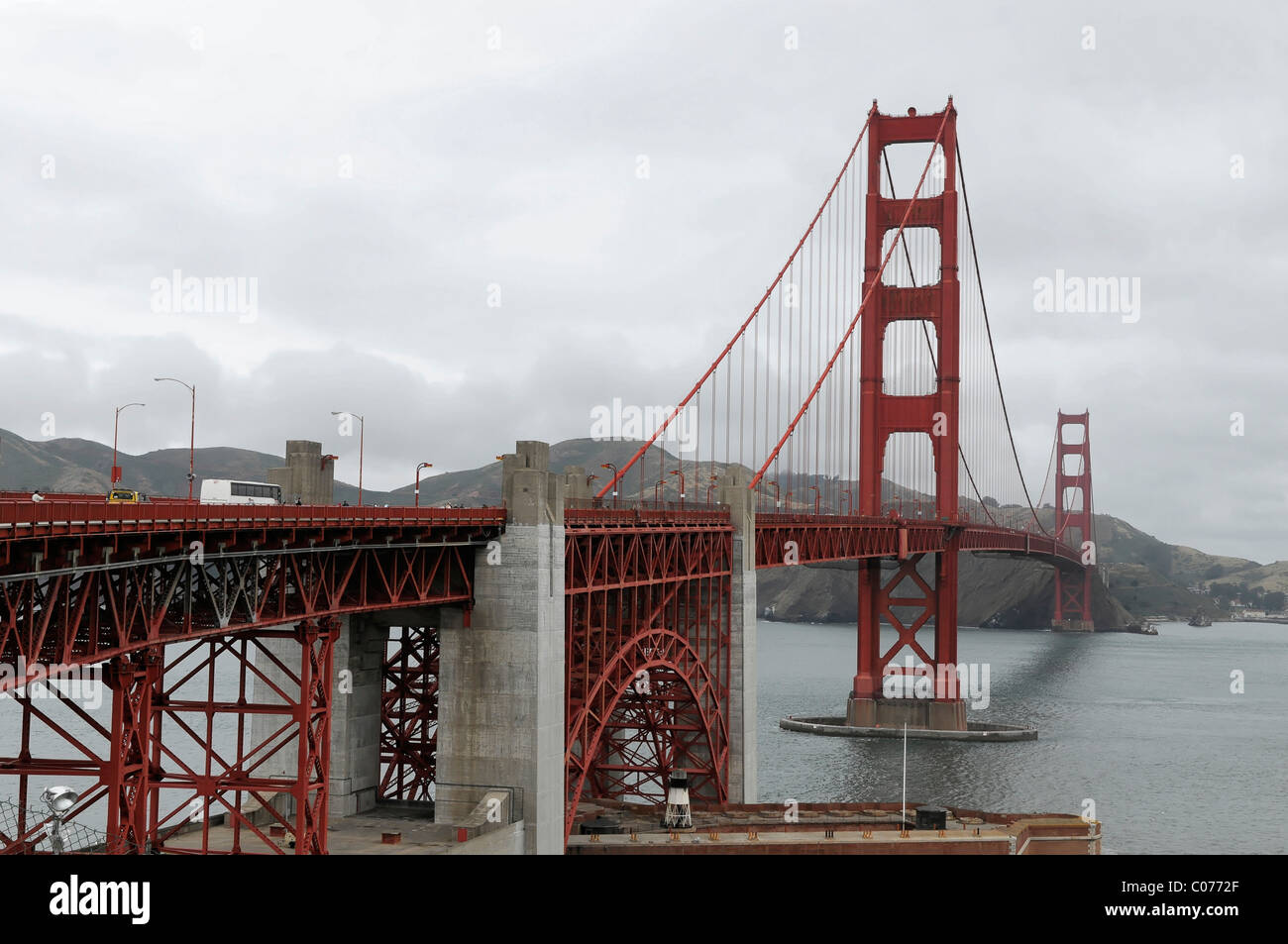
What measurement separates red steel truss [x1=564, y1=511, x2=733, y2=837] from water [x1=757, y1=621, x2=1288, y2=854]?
382 inches

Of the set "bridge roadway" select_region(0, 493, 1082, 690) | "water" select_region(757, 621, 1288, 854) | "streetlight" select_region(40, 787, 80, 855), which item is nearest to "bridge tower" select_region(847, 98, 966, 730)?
"water" select_region(757, 621, 1288, 854)

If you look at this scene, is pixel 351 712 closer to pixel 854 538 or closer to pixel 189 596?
pixel 189 596

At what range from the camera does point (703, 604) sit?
54906 millimetres

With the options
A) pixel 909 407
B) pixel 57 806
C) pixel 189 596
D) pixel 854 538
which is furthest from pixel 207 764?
pixel 909 407

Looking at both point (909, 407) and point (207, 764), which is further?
point (909, 407)

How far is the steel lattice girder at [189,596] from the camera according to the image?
19750mm

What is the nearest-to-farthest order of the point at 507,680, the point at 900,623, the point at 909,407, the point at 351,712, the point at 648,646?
the point at 507,680, the point at 351,712, the point at 648,646, the point at 900,623, the point at 909,407

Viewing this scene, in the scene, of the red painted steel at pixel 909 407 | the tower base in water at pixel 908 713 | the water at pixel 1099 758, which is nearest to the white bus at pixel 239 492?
the water at pixel 1099 758

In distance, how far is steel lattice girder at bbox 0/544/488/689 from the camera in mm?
19750

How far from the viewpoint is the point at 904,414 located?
92.5m

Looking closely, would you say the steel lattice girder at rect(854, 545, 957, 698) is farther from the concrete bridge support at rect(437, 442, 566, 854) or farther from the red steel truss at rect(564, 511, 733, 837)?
the concrete bridge support at rect(437, 442, 566, 854)

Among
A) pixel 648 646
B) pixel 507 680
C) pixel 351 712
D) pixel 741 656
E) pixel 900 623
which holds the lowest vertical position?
pixel 351 712

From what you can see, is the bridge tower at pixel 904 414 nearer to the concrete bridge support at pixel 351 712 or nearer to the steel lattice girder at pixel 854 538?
the steel lattice girder at pixel 854 538

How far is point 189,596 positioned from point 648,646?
25694mm
